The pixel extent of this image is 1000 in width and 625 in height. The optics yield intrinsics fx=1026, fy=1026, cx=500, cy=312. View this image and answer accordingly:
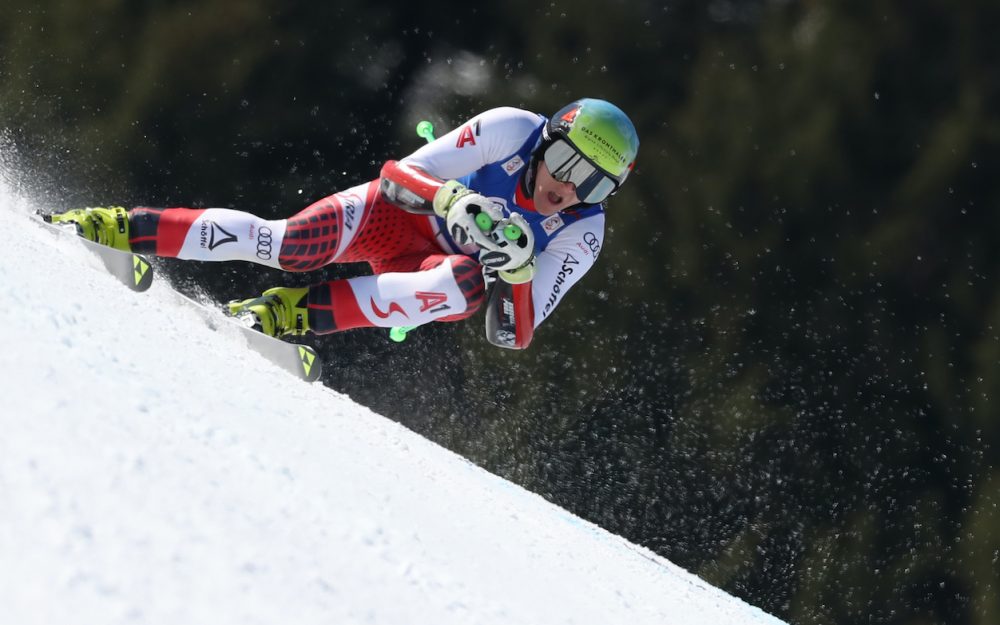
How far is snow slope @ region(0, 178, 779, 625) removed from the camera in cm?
79

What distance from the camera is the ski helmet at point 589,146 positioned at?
8.45ft

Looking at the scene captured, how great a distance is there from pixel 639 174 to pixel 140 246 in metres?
2.66

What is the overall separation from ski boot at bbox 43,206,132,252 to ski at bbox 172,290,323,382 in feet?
0.70

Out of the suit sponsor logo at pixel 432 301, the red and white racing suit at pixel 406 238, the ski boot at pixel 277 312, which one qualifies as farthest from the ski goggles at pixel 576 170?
the ski boot at pixel 277 312

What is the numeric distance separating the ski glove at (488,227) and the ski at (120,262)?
2.32 feet

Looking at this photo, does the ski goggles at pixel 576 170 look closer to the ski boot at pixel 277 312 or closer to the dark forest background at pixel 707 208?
the ski boot at pixel 277 312

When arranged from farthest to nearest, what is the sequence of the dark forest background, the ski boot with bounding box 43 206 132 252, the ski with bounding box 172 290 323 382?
the dark forest background → the ski with bounding box 172 290 323 382 → the ski boot with bounding box 43 206 132 252

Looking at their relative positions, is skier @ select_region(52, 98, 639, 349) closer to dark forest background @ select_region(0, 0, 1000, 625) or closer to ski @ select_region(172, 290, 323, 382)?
ski @ select_region(172, 290, 323, 382)

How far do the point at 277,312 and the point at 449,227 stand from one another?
20.8 inches

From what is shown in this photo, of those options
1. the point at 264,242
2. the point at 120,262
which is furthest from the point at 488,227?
the point at 120,262

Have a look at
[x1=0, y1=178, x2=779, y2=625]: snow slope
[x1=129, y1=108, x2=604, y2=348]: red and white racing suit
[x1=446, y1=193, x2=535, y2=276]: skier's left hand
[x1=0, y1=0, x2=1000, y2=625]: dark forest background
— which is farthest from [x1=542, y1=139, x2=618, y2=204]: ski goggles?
[x1=0, y1=0, x2=1000, y2=625]: dark forest background

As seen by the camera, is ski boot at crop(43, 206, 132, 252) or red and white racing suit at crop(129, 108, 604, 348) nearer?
ski boot at crop(43, 206, 132, 252)

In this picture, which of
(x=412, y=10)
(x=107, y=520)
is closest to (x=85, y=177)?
(x=412, y=10)

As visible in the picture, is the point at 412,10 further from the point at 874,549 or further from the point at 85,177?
the point at 874,549
